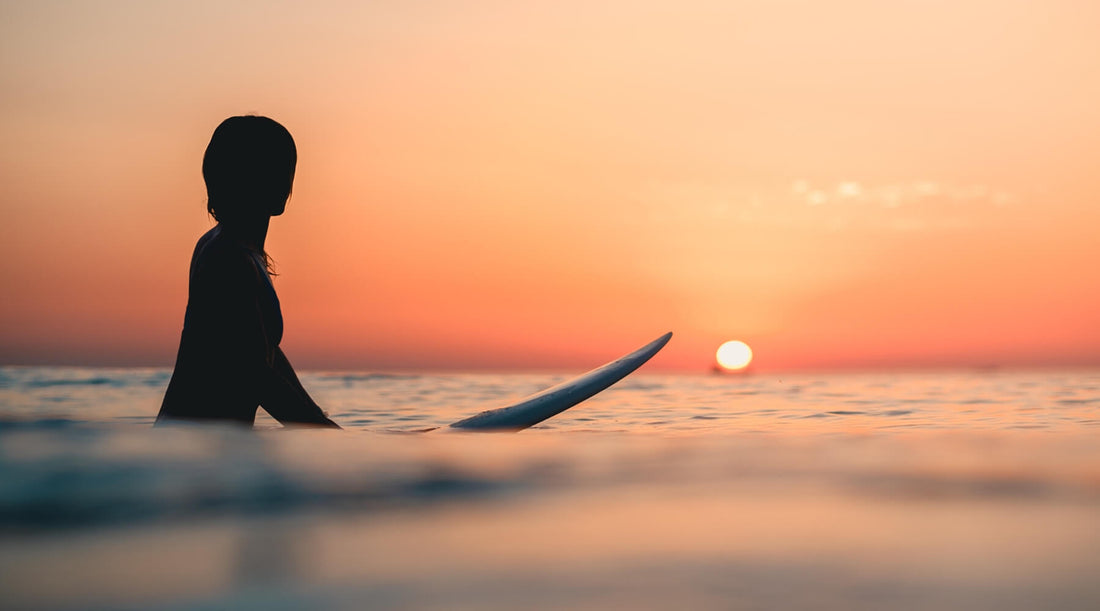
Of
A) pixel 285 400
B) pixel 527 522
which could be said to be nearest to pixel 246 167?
pixel 285 400

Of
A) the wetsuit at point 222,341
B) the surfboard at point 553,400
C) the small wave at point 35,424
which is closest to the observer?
the small wave at point 35,424

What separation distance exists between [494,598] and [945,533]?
1075 millimetres

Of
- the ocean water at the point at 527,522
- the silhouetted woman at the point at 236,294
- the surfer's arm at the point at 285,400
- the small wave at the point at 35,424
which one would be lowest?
the ocean water at the point at 527,522

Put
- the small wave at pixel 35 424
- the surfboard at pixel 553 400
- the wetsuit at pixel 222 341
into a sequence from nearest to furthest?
the small wave at pixel 35 424, the wetsuit at pixel 222 341, the surfboard at pixel 553 400

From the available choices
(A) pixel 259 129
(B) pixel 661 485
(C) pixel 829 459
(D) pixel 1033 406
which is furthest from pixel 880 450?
(D) pixel 1033 406

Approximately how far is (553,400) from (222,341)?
2605 millimetres

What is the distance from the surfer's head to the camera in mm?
3020

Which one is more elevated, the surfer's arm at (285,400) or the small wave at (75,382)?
the small wave at (75,382)

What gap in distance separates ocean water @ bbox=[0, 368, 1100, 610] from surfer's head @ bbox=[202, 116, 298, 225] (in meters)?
0.87

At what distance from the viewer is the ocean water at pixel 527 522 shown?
135 cm

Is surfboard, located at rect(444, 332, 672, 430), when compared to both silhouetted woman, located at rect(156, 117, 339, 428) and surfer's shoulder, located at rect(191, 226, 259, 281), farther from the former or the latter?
surfer's shoulder, located at rect(191, 226, 259, 281)

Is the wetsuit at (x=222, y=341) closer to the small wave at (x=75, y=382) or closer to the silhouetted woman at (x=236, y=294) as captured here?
the silhouetted woman at (x=236, y=294)

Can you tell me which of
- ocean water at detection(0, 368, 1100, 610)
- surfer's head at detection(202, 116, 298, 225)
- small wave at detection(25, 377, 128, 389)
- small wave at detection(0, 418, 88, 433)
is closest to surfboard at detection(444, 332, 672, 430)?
ocean water at detection(0, 368, 1100, 610)

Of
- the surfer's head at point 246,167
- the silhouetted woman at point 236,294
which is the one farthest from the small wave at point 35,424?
the surfer's head at point 246,167
